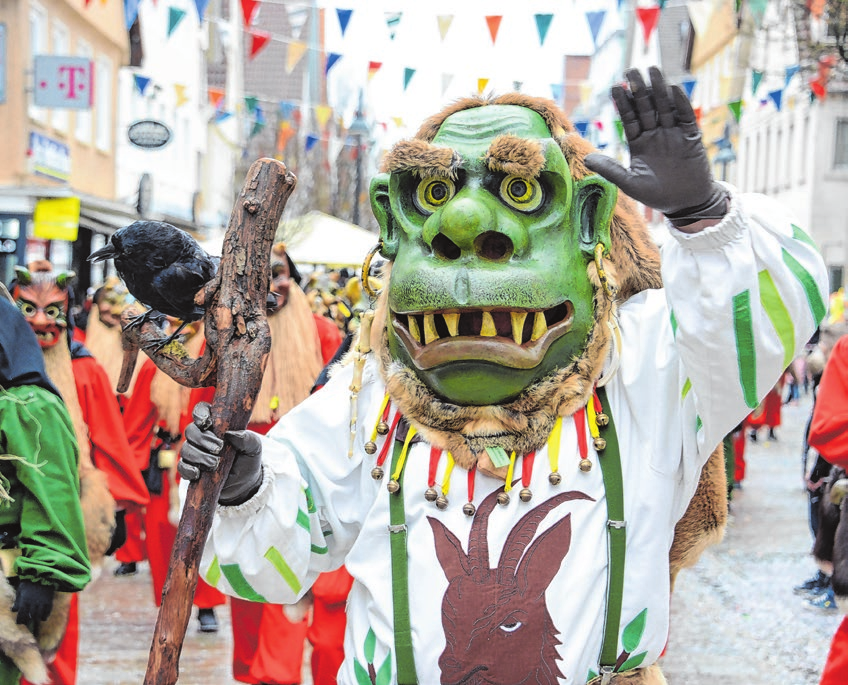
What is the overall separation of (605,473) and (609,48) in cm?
4733

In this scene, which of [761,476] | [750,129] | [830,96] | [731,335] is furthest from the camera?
[750,129]

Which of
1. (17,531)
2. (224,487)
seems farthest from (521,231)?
(17,531)

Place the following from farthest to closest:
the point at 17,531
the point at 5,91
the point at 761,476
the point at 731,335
A: 1. the point at 5,91
2. the point at 761,476
3. the point at 17,531
4. the point at 731,335

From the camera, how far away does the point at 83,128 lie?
18.4m

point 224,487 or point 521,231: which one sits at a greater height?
point 521,231

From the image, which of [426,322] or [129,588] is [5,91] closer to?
[129,588]

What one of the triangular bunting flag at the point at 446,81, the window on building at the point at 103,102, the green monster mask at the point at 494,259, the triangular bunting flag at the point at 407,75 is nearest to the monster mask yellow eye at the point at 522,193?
A: the green monster mask at the point at 494,259

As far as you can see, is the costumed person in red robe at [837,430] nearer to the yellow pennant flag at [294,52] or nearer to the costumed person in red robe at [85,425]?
the costumed person in red robe at [85,425]

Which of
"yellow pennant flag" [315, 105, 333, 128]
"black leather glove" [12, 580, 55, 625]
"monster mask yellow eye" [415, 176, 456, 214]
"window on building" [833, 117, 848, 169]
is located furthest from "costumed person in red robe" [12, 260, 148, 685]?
"window on building" [833, 117, 848, 169]

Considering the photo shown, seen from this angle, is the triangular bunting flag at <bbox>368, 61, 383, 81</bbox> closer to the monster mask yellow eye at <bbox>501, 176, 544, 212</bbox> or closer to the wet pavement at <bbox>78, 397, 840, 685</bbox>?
the wet pavement at <bbox>78, 397, 840, 685</bbox>

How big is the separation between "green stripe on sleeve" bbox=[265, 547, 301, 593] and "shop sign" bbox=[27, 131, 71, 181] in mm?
13314

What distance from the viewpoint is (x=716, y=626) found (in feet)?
21.2

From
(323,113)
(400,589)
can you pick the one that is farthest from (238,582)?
(323,113)

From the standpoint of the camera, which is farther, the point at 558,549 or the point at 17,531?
the point at 17,531
